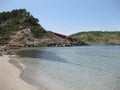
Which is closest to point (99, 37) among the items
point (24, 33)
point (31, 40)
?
point (31, 40)

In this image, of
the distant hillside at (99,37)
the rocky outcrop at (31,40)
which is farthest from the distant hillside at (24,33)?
the distant hillside at (99,37)

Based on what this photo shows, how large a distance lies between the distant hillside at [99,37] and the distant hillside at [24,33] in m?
52.4

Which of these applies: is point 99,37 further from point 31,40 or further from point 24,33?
point 24,33

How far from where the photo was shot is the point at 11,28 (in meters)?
99.5

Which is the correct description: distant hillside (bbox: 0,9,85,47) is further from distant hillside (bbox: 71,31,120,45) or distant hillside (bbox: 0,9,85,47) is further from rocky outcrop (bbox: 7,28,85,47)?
distant hillside (bbox: 71,31,120,45)

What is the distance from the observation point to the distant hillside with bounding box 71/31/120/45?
6639 inches

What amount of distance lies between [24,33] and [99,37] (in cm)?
9606

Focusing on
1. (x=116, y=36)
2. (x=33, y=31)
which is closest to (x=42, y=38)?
(x=33, y=31)

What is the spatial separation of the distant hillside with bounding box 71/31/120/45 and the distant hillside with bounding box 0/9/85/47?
172 feet

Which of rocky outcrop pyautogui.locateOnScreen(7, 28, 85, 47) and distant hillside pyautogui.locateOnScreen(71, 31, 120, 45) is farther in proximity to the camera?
distant hillside pyautogui.locateOnScreen(71, 31, 120, 45)

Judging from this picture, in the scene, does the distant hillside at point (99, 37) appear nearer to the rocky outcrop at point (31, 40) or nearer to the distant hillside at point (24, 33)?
the distant hillside at point (24, 33)

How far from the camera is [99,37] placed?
176 meters

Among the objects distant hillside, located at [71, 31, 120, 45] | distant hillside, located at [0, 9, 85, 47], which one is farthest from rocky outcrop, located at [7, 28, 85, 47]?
distant hillside, located at [71, 31, 120, 45]

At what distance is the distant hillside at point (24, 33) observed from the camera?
88.2m
